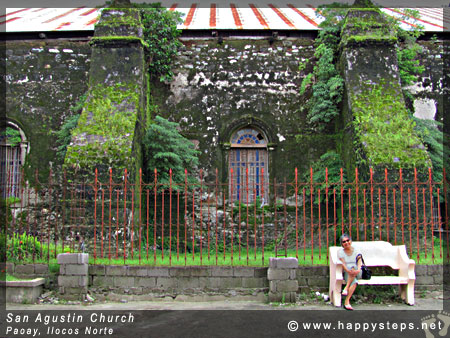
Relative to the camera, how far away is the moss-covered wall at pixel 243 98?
12.2 m

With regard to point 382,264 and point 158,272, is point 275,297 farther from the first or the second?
point 158,272

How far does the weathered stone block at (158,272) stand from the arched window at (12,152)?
6893mm

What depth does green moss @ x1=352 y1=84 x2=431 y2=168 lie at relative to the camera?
9.70 m

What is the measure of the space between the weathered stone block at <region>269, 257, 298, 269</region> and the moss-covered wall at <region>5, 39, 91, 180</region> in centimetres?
772

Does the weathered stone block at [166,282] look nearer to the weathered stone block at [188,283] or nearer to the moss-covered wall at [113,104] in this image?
the weathered stone block at [188,283]

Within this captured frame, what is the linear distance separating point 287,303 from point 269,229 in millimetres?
5000

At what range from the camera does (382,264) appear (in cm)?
700

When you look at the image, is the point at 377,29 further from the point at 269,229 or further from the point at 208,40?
the point at 269,229

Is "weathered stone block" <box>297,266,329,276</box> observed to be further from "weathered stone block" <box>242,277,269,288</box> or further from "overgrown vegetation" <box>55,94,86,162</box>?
"overgrown vegetation" <box>55,94,86,162</box>

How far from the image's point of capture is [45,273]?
726 cm

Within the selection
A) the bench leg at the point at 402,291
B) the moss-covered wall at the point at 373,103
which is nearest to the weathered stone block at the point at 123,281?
the bench leg at the point at 402,291

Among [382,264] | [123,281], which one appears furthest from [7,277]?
[382,264]

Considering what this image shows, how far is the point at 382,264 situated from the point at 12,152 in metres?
10.4

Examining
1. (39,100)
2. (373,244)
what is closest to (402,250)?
(373,244)
